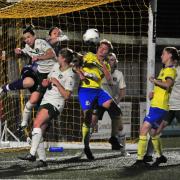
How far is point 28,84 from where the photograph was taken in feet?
29.9

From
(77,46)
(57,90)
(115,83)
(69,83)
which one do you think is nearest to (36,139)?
(57,90)

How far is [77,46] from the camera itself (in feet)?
42.8

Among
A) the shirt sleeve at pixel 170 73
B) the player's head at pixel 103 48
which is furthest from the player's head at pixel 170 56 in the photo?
the player's head at pixel 103 48

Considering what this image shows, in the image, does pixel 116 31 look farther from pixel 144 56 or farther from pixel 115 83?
pixel 115 83

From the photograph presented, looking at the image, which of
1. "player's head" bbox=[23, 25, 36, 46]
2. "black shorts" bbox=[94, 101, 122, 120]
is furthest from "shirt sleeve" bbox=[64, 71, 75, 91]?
"black shorts" bbox=[94, 101, 122, 120]

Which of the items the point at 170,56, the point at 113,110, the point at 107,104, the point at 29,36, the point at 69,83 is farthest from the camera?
the point at 113,110

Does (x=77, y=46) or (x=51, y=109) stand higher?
(x=77, y=46)

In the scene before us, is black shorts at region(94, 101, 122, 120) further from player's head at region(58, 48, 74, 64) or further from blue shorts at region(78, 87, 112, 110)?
player's head at region(58, 48, 74, 64)

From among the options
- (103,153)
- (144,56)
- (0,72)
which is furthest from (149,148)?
(144,56)

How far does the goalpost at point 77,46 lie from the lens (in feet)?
38.2

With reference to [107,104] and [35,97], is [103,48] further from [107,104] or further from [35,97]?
[35,97]

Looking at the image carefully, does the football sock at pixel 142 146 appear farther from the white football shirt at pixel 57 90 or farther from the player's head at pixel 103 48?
the player's head at pixel 103 48

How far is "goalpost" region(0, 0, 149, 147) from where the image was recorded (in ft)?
38.2

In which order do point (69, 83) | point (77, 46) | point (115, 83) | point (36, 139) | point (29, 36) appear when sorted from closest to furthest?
point (36, 139) < point (69, 83) < point (29, 36) < point (115, 83) < point (77, 46)
